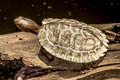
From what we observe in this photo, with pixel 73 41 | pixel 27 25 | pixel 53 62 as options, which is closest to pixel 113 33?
pixel 73 41

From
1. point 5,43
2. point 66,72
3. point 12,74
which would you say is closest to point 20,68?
point 12,74

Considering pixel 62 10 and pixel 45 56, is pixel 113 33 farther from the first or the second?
pixel 62 10

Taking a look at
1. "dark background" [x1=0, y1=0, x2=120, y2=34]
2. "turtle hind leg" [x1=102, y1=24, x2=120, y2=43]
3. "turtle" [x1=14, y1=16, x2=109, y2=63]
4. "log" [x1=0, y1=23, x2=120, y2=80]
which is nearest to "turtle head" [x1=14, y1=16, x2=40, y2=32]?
"log" [x1=0, y1=23, x2=120, y2=80]

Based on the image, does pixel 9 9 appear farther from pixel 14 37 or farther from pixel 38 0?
pixel 14 37

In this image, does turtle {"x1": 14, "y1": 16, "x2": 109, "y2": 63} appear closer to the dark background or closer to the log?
the log

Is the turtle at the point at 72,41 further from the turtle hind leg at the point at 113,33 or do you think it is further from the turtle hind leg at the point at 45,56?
the turtle hind leg at the point at 113,33
